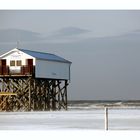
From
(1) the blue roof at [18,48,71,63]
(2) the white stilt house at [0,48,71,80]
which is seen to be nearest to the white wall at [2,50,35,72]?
(2) the white stilt house at [0,48,71,80]

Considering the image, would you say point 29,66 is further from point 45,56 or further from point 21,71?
point 45,56

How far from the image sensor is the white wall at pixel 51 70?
2294 cm

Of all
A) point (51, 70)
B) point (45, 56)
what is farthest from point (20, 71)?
point (45, 56)

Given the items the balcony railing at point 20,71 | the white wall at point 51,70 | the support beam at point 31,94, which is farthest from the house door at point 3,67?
the white wall at point 51,70

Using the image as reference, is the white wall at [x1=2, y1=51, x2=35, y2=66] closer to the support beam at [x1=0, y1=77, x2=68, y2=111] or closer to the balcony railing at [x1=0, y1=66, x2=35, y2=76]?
the balcony railing at [x1=0, y1=66, x2=35, y2=76]

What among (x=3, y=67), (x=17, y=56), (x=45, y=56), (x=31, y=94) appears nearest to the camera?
(x=45, y=56)

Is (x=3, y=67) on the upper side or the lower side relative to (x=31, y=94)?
upper

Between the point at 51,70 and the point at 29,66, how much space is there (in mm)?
853

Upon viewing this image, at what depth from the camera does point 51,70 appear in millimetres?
23312

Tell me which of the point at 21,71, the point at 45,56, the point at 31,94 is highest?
the point at 45,56

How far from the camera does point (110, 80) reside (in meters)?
17.9

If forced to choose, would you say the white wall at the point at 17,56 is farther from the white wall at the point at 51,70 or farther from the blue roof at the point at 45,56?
the blue roof at the point at 45,56
